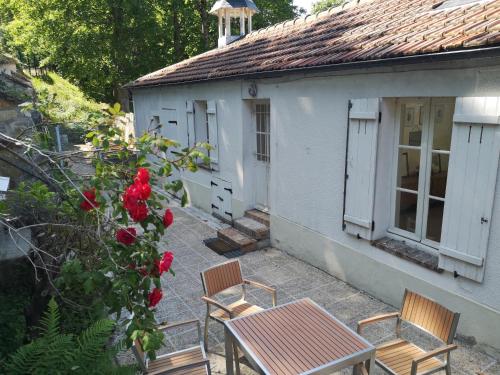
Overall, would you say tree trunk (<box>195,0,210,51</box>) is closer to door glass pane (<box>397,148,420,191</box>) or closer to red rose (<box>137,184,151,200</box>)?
door glass pane (<box>397,148,420,191</box>)

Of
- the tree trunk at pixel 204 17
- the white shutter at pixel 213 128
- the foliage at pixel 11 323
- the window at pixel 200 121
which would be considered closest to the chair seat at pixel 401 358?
the foliage at pixel 11 323

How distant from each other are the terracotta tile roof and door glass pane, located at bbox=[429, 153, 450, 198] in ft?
4.18

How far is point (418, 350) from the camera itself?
330 centimetres

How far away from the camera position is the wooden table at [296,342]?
2693 mm

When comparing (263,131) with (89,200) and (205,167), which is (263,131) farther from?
(89,200)

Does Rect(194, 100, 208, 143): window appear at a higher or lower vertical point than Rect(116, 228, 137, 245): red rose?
higher

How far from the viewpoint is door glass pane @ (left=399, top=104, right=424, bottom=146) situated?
4.54 m

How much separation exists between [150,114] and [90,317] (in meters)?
9.48

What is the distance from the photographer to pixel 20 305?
3164mm

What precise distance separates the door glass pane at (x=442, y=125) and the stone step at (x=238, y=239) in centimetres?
357

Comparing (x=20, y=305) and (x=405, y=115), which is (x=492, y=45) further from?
(x=20, y=305)

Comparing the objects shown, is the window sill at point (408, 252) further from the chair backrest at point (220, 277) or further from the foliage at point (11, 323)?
the foliage at point (11, 323)

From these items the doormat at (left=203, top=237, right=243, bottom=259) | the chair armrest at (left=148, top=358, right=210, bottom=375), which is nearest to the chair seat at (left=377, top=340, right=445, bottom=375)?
the chair armrest at (left=148, top=358, right=210, bottom=375)

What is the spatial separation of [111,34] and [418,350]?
19.4m
